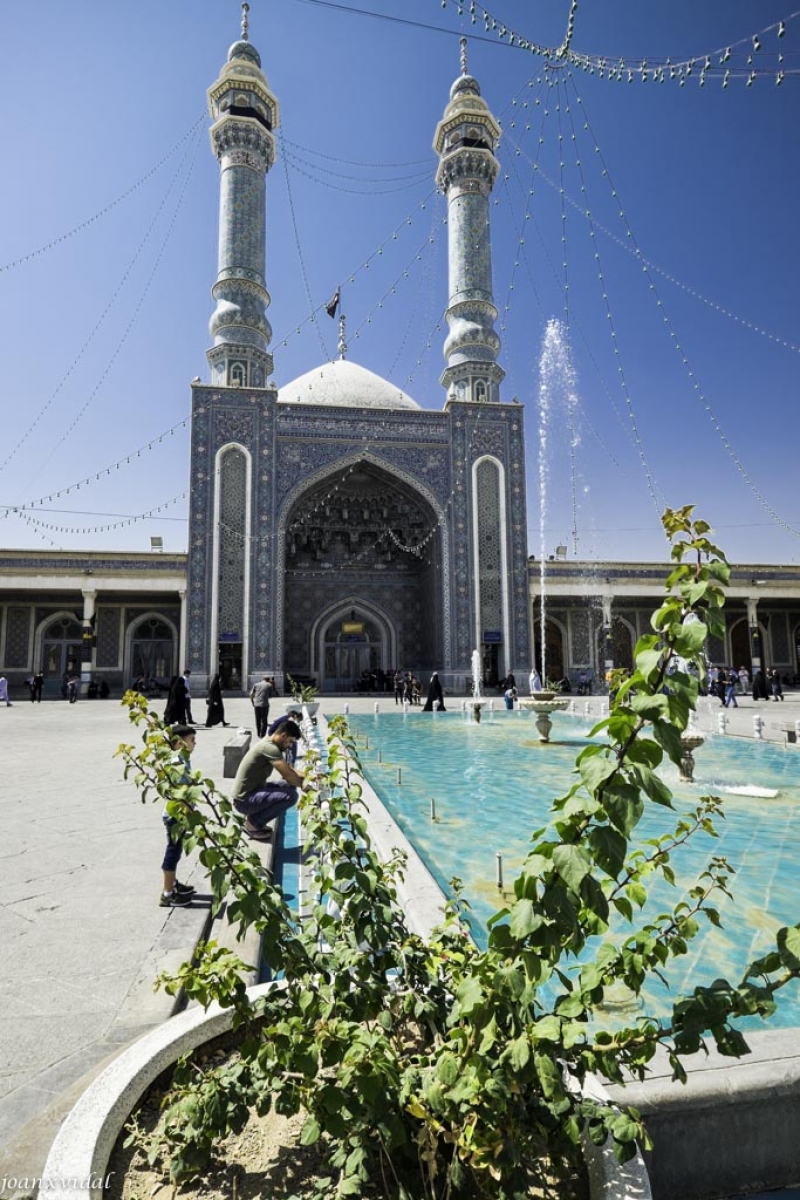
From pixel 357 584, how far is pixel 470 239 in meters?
13.0

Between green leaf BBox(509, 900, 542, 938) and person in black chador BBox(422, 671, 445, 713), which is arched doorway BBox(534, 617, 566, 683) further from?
green leaf BBox(509, 900, 542, 938)

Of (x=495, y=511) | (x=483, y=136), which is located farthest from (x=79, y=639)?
(x=483, y=136)

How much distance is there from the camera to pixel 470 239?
23250mm

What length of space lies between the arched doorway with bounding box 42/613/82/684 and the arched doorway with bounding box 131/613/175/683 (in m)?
1.90

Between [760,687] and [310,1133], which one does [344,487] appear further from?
[310,1133]

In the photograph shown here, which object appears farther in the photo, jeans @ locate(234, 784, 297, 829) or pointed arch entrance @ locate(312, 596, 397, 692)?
pointed arch entrance @ locate(312, 596, 397, 692)

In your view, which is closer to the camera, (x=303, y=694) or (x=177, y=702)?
(x=177, y=702)

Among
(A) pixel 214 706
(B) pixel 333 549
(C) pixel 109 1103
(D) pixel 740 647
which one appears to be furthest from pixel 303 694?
(D) pixel 740 647

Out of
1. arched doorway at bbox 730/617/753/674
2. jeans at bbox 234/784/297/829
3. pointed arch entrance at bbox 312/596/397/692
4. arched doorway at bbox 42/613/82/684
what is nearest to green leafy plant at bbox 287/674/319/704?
pointed arch entrance at bbox 312/596/397/692

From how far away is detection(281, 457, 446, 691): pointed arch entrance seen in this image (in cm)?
2423

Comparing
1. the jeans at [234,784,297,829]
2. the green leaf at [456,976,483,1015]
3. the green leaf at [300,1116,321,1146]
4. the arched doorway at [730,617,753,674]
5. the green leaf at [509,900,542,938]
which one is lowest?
the jeans at [234,784,297,829]

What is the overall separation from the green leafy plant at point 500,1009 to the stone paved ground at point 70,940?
60 centimetres

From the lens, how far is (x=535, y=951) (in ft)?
3.50

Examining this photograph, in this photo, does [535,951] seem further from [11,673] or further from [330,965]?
[11,673]
